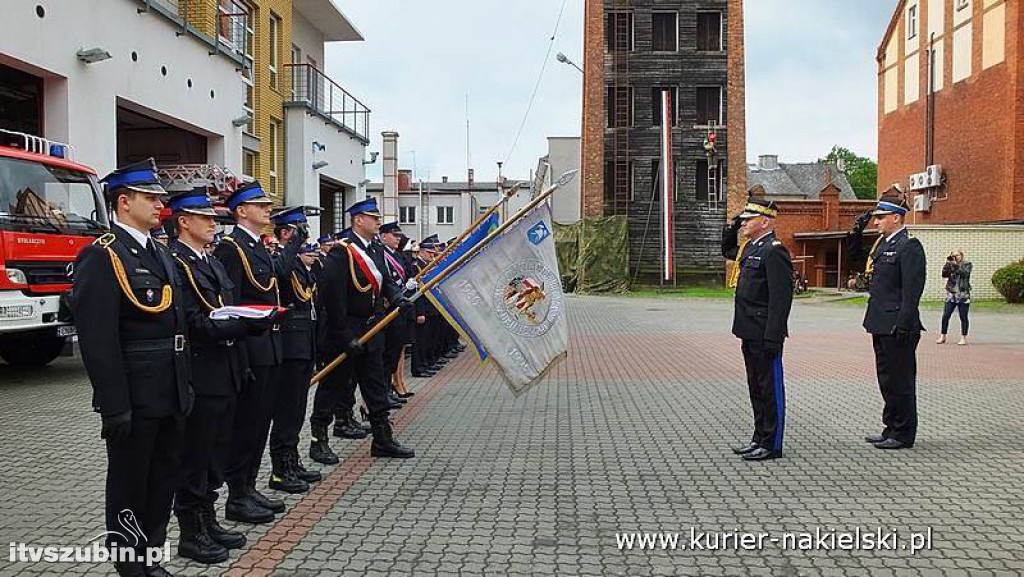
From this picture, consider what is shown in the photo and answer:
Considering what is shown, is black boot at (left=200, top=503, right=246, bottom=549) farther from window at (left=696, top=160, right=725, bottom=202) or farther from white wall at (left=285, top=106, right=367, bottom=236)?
window at (left=696, top=160, right=725, bottom=202)

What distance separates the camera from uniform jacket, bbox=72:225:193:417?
13.1ft

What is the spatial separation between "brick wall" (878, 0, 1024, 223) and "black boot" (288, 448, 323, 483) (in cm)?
3565

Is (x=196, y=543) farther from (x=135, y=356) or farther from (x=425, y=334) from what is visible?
(x=425, y=334)

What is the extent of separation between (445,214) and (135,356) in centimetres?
6754

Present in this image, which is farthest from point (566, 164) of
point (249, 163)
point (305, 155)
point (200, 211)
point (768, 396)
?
point (200, 211)

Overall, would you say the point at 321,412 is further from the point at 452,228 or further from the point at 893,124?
the point at 452,228

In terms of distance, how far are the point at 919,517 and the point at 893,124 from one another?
4473 cm

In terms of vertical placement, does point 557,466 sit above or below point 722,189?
below

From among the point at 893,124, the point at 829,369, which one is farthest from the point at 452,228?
the point at 829,369

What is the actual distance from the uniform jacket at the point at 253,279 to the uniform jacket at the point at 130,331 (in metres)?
1.11

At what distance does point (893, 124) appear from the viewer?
150 feet

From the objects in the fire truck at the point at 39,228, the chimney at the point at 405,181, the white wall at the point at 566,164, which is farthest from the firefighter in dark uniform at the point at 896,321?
the chimney at the point at 405,181

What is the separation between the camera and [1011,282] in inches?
1172

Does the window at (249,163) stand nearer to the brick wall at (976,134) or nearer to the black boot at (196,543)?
the black boot at (196,543)
